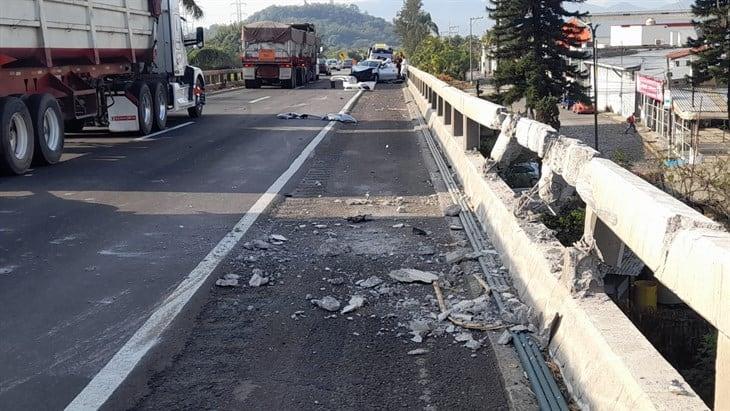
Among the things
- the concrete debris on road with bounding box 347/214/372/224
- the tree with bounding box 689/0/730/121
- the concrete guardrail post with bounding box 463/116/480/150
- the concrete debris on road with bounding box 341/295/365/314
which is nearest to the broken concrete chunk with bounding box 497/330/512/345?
the concrete debris on road with bounding box 341/295/365/314

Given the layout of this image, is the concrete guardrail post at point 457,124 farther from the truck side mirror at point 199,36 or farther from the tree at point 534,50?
the tree at point 534,50

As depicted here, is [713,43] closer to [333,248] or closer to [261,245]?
[333,248]

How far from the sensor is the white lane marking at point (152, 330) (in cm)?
470

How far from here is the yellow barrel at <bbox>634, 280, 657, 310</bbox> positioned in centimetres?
741

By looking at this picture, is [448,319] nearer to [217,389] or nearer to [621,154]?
[217,389]

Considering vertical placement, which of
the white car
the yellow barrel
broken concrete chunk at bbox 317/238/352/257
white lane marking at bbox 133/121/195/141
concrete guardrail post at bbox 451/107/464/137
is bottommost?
the yellow barrel

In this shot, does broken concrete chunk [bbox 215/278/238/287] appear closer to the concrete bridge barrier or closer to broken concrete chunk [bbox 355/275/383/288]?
broken concrete chunk [bbox 355/275/383/288]

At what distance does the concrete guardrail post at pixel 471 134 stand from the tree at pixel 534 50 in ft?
87.8

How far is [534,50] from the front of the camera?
1543 inches

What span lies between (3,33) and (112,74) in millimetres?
6043

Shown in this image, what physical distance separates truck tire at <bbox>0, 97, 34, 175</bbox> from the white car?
3965cm

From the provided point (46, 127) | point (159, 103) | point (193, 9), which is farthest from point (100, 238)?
point (193, 9)

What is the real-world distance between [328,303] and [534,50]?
34810mm

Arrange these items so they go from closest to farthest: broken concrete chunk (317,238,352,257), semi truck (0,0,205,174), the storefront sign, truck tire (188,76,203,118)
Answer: broken concrete chunk (317,238,352,257)
semi truck (0,0,205,174)
truck tire (188,76,203,118)
the storefront sign
